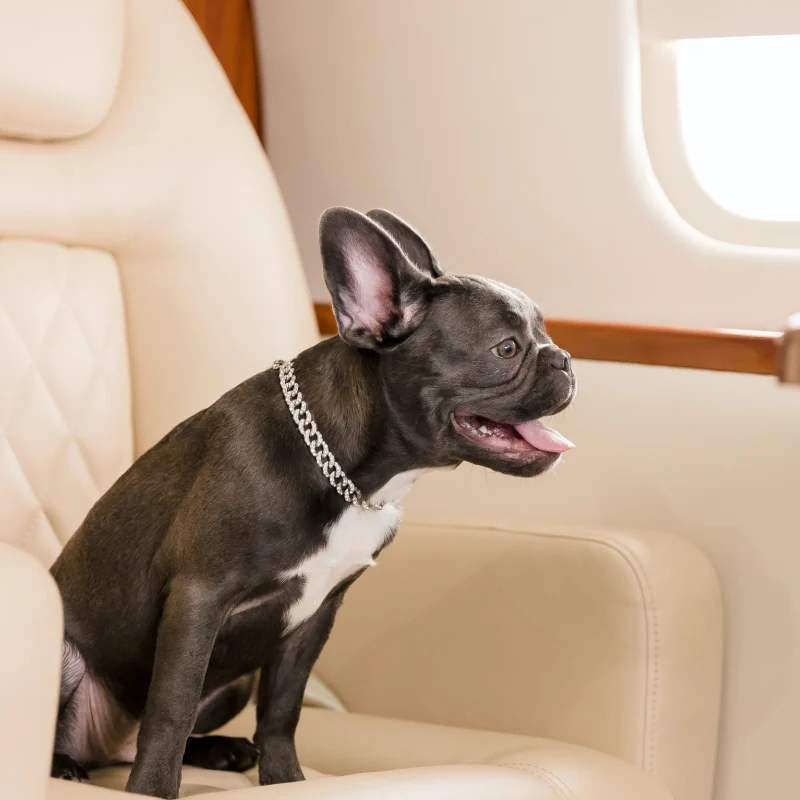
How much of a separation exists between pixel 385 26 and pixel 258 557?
1.06 meters

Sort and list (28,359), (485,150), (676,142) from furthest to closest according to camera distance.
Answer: (485,150)
(676,142)
(28,359)

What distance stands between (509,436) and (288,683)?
34 centimetres

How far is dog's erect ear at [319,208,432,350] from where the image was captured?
0.96 metres

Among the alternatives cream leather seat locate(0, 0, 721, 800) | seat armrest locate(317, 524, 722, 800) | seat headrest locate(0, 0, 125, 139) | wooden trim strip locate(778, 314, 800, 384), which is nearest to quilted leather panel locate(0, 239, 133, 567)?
cream leather seat locate(0, 0, 721, 800)

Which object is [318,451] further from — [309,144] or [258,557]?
[309,144]

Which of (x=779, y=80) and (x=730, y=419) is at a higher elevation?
(x=779, y=80)

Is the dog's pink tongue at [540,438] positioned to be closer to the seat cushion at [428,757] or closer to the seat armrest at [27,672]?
the seat cushion at [428,757]

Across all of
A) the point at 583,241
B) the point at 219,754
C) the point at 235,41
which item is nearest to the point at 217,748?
the point at 219,754

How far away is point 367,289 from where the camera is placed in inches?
38.1

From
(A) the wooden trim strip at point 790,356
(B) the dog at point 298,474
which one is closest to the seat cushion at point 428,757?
(B) the dog at point 298,474

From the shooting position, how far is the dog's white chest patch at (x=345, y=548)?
99 centimetres

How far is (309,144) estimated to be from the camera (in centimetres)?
185

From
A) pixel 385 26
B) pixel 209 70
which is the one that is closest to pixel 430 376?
pixel 209 70

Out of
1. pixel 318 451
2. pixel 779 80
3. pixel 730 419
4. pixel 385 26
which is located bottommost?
pixel 730 419
